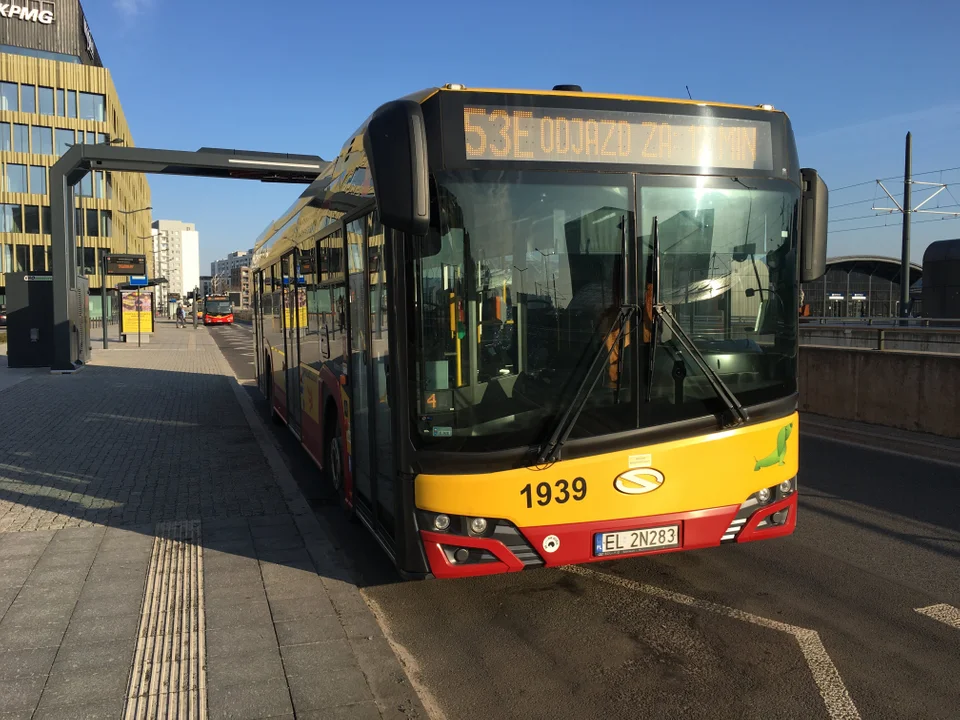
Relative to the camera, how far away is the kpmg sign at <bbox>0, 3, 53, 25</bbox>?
59156 millimetres

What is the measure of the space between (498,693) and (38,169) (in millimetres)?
67355

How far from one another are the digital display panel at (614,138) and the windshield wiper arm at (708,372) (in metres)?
0.87

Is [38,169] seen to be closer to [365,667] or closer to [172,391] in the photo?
[172,391]

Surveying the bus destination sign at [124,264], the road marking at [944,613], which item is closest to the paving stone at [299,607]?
the road marking at [944,613]

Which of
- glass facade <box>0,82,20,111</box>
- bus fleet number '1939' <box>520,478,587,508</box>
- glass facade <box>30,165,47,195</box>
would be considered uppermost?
glass facade <box>0,82,20,111</box>

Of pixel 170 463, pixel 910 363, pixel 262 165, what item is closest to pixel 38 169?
pixel 262 165

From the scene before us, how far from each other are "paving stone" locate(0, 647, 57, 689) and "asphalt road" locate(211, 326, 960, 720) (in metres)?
1.76

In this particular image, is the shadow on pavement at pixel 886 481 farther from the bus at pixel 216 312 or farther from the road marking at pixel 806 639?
the bus at pixel 216 312

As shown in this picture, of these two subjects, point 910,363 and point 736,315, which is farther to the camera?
point 910,363

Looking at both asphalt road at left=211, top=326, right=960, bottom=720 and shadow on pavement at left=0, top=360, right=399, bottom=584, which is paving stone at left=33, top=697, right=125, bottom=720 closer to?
asphalt road at left=211, top=326, right=960, bottom=720

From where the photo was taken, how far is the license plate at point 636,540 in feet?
14.1

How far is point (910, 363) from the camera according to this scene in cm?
1055

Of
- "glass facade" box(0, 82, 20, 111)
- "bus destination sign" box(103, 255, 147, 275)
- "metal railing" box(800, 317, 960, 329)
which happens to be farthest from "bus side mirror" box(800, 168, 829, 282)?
"glass facade" box(0, 82, 20, 111)

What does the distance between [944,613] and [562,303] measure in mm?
2888
